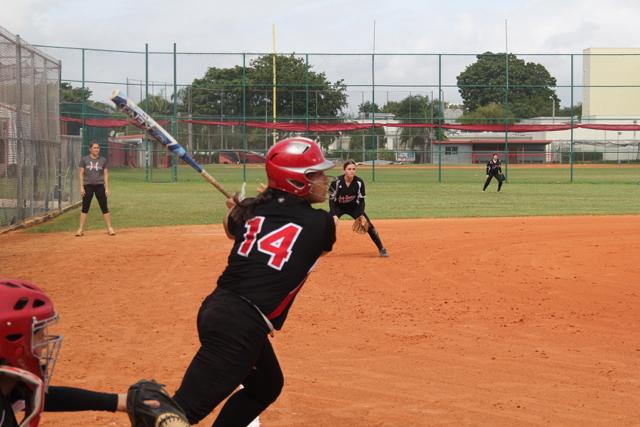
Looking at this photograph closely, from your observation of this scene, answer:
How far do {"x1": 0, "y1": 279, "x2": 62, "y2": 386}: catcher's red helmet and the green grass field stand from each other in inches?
638

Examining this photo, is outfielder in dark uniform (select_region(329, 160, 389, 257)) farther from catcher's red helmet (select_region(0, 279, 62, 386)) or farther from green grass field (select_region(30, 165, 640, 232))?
catcher's red helmet (select_region(0, 279, 62, 386))

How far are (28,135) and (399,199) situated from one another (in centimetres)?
1329

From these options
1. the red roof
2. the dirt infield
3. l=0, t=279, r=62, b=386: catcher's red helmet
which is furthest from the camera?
the red roof

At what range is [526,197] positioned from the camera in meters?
30.1

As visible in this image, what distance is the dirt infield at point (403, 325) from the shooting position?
20.8 ft

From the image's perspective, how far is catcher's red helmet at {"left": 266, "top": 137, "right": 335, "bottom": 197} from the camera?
4.54m

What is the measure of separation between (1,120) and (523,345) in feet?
41.8

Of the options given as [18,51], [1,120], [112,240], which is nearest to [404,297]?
[112,240]

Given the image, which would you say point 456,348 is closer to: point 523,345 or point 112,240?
point 523,345

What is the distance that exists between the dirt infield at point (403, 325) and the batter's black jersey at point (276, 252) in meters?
1.84

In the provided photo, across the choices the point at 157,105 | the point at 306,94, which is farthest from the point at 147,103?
the point at 306,94

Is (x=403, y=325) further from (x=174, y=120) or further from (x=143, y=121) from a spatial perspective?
(x=174, y=120)

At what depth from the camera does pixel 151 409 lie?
3.45 m

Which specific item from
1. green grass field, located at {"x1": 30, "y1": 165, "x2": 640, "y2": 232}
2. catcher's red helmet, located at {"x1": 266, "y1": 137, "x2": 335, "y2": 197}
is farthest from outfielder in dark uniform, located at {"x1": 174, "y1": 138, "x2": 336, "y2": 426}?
green grass field, located at {"x1": 30, "y1": 165, "x2": 640, "y2": 232}
